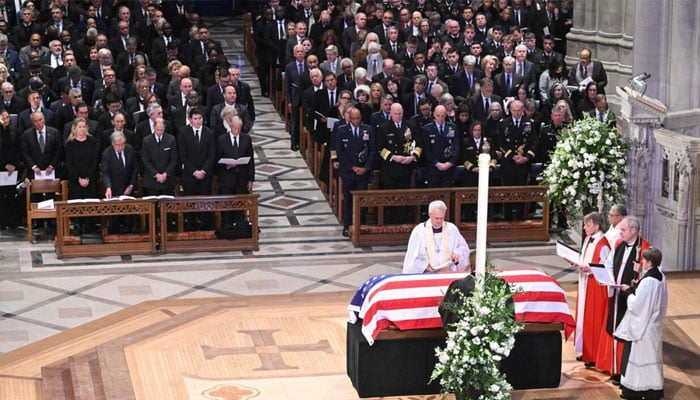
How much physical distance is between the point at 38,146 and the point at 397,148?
14.0 ft

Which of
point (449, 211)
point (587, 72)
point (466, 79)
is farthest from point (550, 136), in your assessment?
point (587, 72)

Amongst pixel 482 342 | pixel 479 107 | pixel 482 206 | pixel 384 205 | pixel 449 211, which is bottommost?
pixel 449 211

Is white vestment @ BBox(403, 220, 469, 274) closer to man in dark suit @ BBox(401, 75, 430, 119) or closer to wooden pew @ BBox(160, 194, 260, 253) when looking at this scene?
wooden pew @ BBox(160, 194, 260, 253)

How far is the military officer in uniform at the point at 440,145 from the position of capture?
16859mm

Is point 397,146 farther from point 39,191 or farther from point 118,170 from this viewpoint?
point 39,191

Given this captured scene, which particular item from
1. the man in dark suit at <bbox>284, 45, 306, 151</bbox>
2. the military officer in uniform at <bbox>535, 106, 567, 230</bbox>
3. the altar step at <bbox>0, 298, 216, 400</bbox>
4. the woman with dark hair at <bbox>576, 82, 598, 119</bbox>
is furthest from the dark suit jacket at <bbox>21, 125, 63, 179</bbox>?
the woman with dark hair at <bbox>576, 82, 598, 119</bbox>

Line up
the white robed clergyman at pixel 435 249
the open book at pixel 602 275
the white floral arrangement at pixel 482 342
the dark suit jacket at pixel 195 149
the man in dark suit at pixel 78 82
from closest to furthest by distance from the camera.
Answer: the white floral arrangement at pixel 482 342
the open book at pixel 602 275
the white robed clergyman at pixel 435 249
the dark suit jacket at pixel 195 149
the man in dark suit at pixel 78 82

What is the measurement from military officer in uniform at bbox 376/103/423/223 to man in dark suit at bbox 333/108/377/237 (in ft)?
0.44

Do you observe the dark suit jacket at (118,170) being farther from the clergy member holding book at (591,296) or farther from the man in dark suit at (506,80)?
the clergy member holding book at (591,296)

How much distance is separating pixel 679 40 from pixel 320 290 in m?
4.99

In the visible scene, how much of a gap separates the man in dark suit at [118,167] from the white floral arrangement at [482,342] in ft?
23.1

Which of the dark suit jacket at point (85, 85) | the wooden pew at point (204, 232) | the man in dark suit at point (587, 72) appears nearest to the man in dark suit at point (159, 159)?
the wooden pew at point (204, 232)

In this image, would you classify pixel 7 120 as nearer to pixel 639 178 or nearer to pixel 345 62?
pixel 345 62

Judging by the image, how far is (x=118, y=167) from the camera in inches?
642
